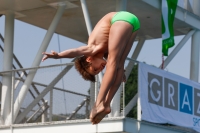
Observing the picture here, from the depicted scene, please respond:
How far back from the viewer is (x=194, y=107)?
19.5 meters

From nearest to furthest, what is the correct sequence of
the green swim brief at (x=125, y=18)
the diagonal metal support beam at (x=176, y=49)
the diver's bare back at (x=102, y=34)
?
the green swim brief at (x=125, y=18)
the diver's bare back at (x=102, y=34)
the diagonal metal support beam at (x=176, y=49)

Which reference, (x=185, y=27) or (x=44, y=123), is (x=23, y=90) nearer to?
(x=44, y=123)

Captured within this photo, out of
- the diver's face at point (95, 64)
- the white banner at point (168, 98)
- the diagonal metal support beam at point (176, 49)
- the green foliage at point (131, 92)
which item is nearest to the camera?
the diver's face at point (95, 64)

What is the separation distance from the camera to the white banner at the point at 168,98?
687 inches

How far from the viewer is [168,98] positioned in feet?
60.3

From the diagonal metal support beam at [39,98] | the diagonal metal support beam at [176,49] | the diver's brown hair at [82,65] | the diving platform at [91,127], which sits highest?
the diagonal metal support beam at [176,49]

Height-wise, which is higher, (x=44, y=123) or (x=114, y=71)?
(x=44, y=123)

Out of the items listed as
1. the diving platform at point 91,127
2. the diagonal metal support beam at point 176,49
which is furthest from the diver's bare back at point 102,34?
the diagonal metal support beam at point 176,49

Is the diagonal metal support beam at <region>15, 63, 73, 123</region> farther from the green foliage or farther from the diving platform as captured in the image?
the green foliage

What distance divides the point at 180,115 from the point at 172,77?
1.04m

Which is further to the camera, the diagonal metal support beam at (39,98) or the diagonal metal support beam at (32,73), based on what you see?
the diagonal metal support beam at (32,73)

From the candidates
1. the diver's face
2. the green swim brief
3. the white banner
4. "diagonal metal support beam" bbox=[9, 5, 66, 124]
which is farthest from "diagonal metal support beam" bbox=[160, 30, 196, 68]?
the green swim brief

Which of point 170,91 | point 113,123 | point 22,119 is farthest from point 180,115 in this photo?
point 22,119

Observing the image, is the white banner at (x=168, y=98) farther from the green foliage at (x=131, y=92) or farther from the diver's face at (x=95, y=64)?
the diver's face at (x=95, y=64)
